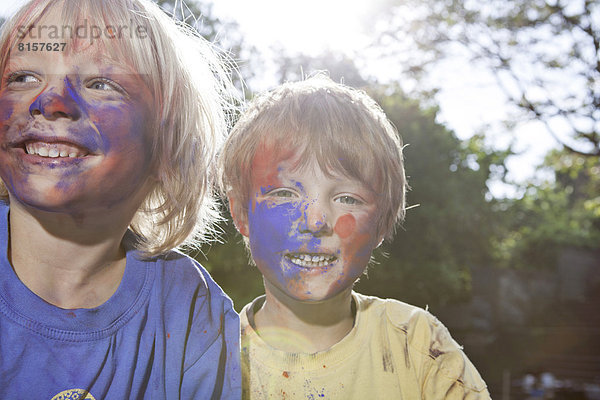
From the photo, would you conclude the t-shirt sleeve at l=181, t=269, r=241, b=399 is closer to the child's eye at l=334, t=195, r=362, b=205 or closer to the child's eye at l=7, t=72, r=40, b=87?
the child's eye at l=334, t=195, r=362, b=205

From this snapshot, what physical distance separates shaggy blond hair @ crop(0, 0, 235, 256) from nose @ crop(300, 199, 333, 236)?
36cm

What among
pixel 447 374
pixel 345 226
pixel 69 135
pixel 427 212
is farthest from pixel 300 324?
pixel 427 212

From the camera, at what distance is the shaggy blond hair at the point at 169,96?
4.73ft

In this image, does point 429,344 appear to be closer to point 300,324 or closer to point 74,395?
point 300,324

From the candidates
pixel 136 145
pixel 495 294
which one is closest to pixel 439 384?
pixel 136 145

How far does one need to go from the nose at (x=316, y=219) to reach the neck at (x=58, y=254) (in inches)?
20.9

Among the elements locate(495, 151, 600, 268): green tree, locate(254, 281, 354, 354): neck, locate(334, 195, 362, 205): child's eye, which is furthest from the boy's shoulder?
locate(495, 151, 600, 268): green tree

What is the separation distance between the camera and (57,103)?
1.27m

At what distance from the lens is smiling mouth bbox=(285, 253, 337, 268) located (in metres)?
1.66

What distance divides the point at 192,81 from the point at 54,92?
485 millimetres

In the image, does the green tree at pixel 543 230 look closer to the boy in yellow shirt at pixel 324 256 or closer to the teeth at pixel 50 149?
the boy in yellow shirt at pixel 324 256

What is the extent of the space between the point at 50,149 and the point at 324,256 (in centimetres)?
79

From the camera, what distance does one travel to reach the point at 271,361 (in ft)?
5.70

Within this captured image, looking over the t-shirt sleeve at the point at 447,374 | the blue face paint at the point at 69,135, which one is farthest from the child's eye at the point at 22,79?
the t-shirt sleeve at the point at 447,374
